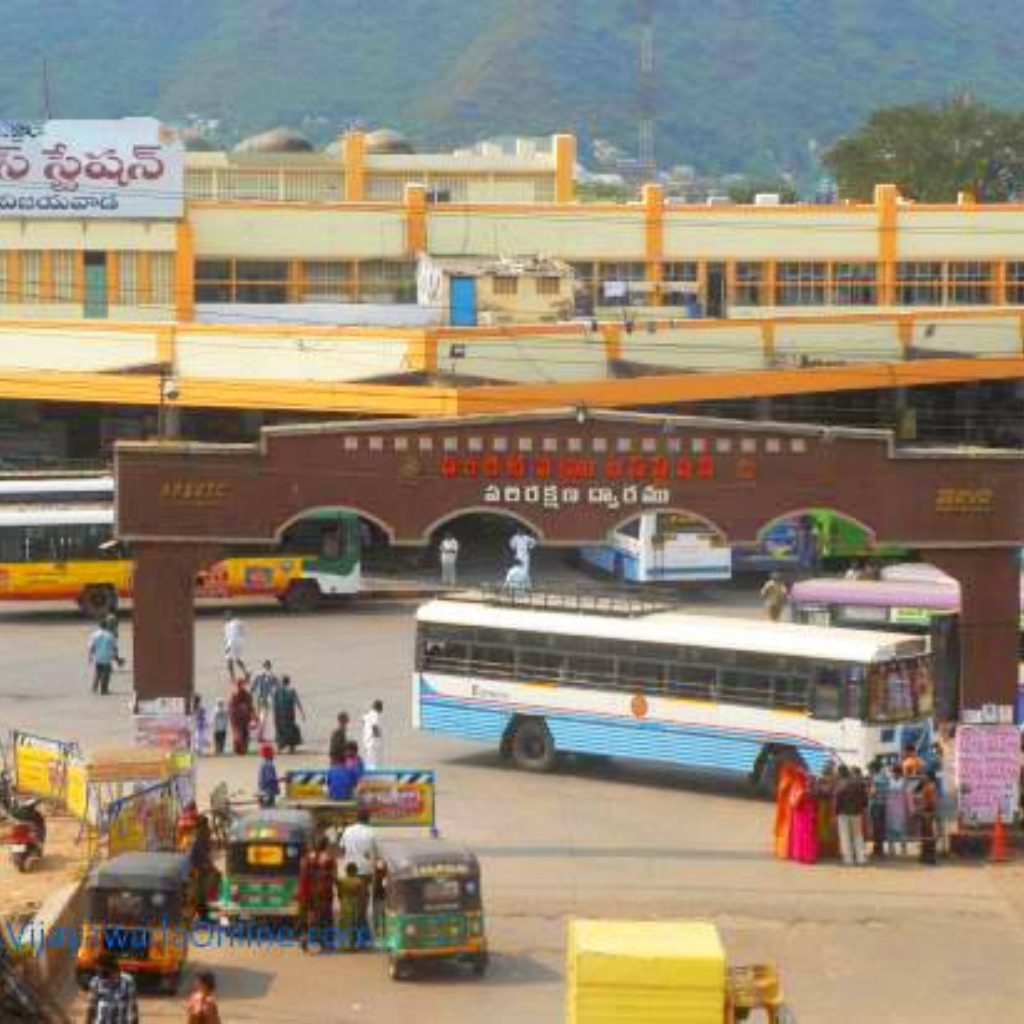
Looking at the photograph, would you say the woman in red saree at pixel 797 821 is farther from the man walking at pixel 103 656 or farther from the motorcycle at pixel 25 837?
the man walking at pixel 103 656

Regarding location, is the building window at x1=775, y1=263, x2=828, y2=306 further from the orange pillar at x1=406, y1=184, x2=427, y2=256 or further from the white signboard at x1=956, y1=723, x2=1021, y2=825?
the white signboard at x1=956, y1=723, x2=1021, y2=825

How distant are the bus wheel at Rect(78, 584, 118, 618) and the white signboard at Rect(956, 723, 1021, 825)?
69.2 feet

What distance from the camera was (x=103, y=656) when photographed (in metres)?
38.7

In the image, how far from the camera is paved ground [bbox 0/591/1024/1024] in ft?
75.0

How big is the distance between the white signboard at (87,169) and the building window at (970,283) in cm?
2089

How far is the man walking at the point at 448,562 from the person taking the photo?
161ft

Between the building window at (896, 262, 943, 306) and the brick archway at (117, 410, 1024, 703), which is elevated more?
the building window at (896, 262, 943, 306)

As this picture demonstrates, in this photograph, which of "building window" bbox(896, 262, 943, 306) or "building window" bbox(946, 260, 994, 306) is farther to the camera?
"building window" bbox(946, 260, 994, 306)

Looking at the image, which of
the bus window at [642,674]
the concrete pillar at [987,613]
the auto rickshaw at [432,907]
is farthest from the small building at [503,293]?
the auto rickshaw at [432,907]

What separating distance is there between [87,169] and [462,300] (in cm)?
905

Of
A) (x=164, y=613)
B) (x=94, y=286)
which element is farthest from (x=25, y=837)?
(x=94, y=286)

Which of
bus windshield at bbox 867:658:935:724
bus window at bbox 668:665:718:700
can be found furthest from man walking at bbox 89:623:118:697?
bus windshield at bbox 867:658:935:724

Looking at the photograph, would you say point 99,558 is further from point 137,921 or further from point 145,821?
point 137,921

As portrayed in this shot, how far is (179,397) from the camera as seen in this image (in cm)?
5384
